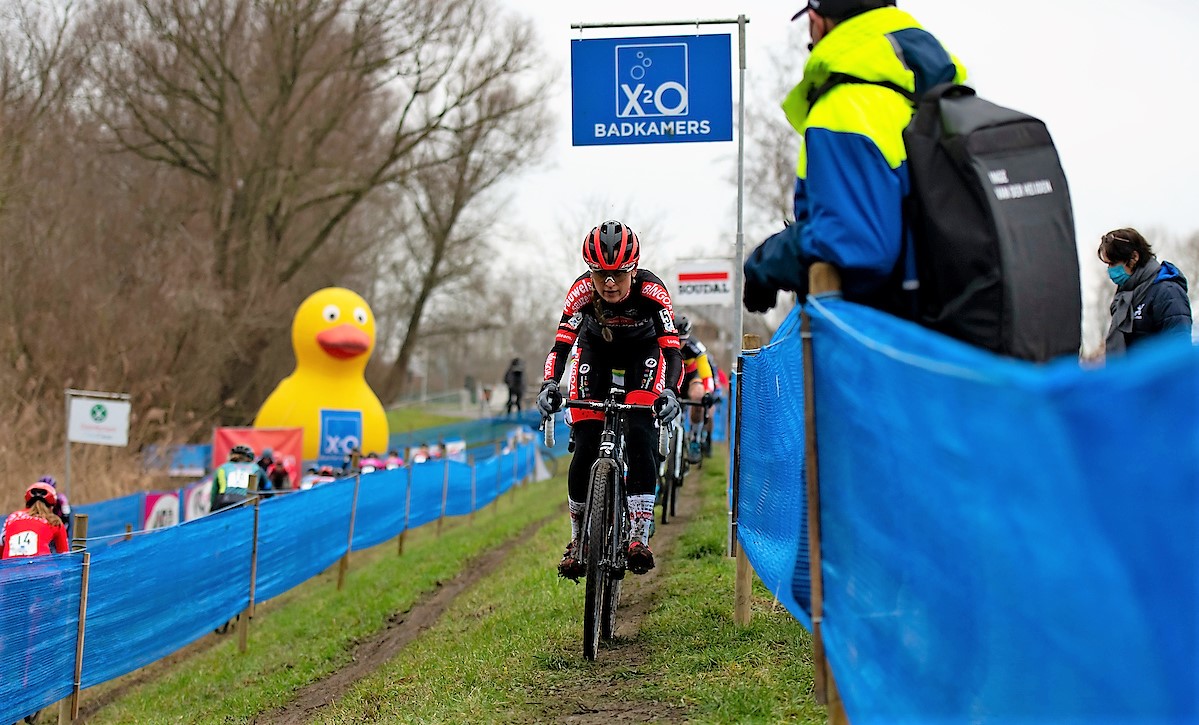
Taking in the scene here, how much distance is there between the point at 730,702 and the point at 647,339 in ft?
8.39

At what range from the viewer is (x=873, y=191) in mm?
3281

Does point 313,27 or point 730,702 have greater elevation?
point 313,27

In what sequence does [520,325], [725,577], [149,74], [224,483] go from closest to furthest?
[725,577] → [224,483] → [149,74] → [520,325]

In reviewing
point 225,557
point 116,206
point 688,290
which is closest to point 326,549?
point 225,557

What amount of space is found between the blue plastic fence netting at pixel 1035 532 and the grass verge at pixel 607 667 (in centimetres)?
199

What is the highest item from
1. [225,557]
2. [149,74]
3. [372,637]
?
[149,74]

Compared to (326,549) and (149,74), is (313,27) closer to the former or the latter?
(149,74)

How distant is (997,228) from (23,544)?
8564mm

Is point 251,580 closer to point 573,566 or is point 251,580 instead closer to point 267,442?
point 573,566

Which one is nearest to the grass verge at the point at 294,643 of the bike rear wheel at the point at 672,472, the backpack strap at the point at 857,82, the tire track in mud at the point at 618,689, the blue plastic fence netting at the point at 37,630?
the blue plastic fence netting at the point at 37,630

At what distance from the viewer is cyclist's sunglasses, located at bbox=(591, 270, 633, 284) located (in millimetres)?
6480

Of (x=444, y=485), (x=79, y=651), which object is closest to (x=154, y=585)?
(x=79, y=651)

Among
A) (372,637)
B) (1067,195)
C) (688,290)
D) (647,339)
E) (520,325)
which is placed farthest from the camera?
(520,325)

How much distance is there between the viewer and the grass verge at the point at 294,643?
27.8ft
